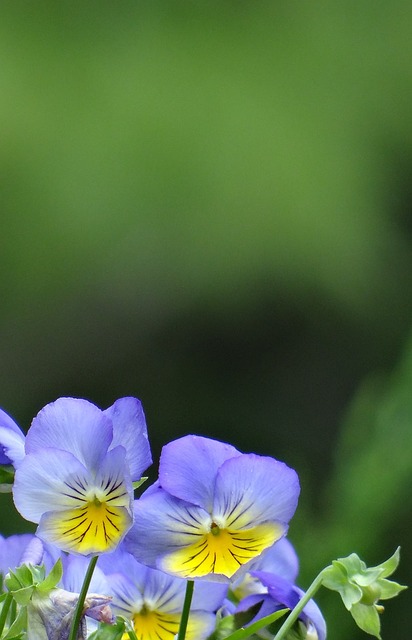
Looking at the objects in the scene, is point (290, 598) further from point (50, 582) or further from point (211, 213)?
point (211, 213)

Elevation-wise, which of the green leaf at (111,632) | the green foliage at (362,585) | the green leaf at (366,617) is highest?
the green foliage at (362,585)

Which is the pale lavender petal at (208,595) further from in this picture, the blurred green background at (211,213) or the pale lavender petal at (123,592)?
the blurred green background at (211,213)

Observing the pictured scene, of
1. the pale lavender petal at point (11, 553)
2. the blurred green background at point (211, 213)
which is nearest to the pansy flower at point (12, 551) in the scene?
the pale lavender petal at point (11, 553)

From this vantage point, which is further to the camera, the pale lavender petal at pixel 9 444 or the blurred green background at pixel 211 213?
the blurred green background at pixel 211 213

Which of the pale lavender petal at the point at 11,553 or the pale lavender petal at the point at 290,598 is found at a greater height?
the pale lavender petal at the point at 290,598

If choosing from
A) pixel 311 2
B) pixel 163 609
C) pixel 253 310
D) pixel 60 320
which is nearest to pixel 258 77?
pixel 311 2

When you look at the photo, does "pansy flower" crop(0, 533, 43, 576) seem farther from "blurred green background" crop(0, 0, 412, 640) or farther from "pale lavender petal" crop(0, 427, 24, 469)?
"blurred green background" crop(0, 0, 412, 640)

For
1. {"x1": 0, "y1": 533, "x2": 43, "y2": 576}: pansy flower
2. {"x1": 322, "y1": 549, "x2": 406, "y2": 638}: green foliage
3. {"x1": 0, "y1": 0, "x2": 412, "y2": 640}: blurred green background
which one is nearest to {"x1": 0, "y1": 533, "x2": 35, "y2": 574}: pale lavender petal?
{"x1": 0, "y1": 533, "x2": 43, "y2": 576}: pansy flower
